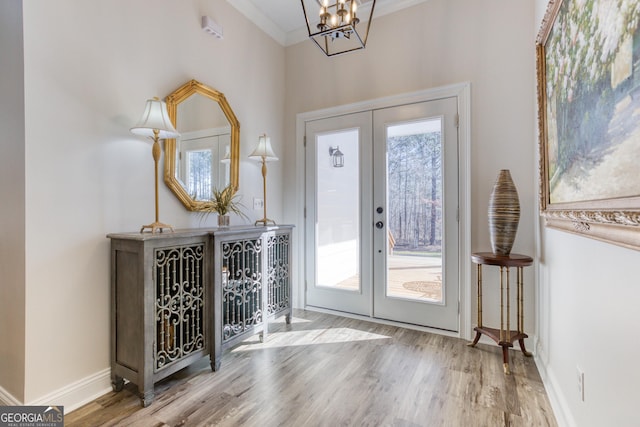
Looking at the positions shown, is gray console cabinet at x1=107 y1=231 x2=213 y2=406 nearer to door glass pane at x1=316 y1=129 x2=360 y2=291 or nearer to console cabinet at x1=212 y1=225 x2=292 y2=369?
console cabinet at x1=212 y1=225 x2=292 y2=369

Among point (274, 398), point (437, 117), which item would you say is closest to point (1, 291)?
point (274, 398)

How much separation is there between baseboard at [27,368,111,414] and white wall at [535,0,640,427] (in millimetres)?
2606

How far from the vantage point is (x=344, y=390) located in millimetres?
1995

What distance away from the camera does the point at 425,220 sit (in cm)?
295

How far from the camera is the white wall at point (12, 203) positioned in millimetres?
1671

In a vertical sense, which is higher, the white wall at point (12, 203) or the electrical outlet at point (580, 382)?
the white wall at point (12, 203)

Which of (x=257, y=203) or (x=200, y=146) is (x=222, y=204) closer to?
(x=200, y=146)

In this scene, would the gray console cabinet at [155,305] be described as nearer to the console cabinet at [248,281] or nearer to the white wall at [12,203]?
the console cabinet at [248,281]

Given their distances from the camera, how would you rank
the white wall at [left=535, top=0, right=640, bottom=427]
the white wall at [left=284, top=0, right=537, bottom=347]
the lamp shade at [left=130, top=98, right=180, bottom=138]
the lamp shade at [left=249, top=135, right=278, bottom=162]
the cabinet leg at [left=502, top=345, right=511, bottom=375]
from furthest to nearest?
the lamp shade at [left=249, top=135, right=278, bottom=162]
the white wall at [left=284, top=0, right=537, bottom=347]
the cabinet leg at [left=502, top=345, right=511, bottom=375]
the lamp shade at [left=130, top=98, right=180, bottom=138]
the white wall at [left=535, top=0, right=640, bottom=427]

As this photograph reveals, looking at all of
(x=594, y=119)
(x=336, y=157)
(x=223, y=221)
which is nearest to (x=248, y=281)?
(x=223, y=221)

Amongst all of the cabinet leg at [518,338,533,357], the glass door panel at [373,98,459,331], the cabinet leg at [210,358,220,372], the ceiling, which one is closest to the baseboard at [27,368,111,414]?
the cabinet leg at [210,358,220,372]

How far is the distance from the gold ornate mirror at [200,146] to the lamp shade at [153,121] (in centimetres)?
32

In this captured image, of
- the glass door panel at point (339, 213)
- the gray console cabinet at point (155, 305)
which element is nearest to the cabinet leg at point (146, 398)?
the gray console cabinet at point (155, 305)

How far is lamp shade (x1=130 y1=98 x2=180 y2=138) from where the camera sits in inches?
76.8
